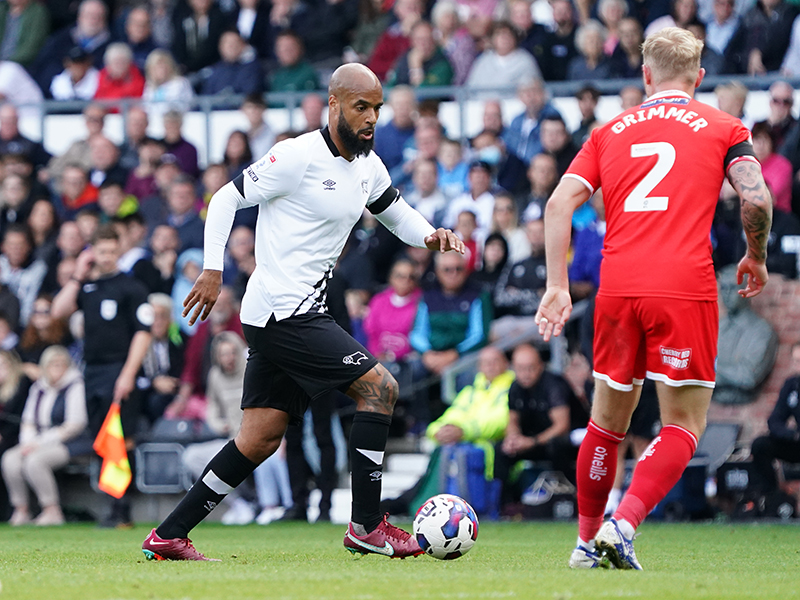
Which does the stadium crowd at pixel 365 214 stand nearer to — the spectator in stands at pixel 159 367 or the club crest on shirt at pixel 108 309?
the spectator in stands at pixel 159 367

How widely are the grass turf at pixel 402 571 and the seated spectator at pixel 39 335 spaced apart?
459 cm

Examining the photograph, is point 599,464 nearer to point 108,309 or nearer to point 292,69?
point 108,309

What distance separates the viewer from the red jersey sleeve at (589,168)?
6.32 meters

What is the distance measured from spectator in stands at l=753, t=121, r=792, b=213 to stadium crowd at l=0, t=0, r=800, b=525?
0.02m

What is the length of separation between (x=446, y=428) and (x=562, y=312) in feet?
20.8

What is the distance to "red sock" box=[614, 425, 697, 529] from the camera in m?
5.94

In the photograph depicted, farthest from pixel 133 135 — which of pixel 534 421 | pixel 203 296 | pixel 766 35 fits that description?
pixel 203 296

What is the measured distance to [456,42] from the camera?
16422 mm

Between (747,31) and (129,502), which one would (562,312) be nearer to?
(129,502)

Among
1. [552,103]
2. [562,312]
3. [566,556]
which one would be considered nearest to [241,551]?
[566,556]

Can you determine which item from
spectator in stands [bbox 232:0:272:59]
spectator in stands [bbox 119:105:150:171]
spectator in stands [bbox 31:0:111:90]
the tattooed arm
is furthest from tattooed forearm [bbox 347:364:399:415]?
A: spectator in stands [bbox 31:0:111:90]

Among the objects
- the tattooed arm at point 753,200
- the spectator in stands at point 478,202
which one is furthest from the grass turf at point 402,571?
the spectator in stands at point 478,202

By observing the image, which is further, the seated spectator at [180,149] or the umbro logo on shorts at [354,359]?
the seated spectator at [180,149]

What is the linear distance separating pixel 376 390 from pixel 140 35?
13098 millimetres
